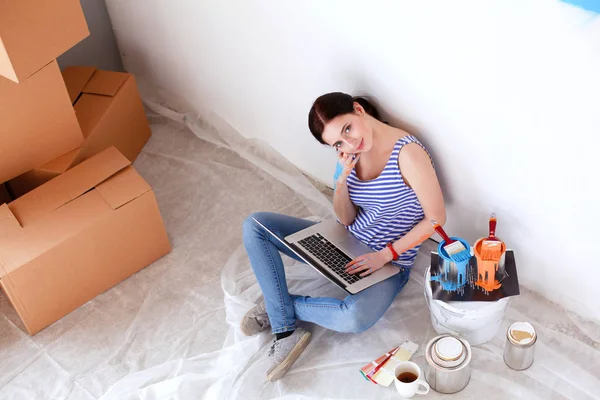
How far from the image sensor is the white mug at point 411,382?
1751mm

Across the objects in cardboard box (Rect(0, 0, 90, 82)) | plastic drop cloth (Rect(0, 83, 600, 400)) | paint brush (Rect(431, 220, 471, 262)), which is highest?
cardboard box (Rect(0, 0, 90, 82))

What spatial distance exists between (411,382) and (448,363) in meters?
0.11

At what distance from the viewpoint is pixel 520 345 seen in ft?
5.71

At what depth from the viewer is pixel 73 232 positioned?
200 centimetres

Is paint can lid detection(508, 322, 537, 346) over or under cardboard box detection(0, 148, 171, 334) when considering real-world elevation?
under

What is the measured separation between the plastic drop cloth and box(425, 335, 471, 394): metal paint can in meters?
0.03

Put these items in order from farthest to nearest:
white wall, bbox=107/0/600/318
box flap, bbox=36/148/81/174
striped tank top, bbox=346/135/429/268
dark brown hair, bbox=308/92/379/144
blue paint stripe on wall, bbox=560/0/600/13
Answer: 1. box flap, bbox=36/148/81/174
2. striped tank top, bbox=346/135/429/268
3. dark brown hair, bbox=308/92/379/144
4. white wall, bbox=107/0/600/318
5. blue paint stripe on wall, bbox=560/0/600/13

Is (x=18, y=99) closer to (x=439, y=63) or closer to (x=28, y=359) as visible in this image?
(x=28, y=359)

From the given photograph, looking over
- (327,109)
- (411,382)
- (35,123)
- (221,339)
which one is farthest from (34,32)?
(411,382)

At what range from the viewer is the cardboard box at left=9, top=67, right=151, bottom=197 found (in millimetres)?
2281

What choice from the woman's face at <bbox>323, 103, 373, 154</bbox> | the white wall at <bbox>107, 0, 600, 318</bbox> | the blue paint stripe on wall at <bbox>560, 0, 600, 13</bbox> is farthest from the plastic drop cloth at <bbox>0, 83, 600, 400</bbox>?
the blue paint stripe on wall at <bbox>560, 0, 600, 13</bbox>

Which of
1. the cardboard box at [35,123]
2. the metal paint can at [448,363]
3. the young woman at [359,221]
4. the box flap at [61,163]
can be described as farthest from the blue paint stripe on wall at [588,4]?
the box flap at [61,163]

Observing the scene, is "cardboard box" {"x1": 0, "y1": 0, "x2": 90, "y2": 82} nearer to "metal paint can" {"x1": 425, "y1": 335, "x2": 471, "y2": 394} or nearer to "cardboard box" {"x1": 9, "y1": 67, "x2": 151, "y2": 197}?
"cardboard box" {"x1": 9, "y1": 67, "x2": 151, "y2": 197}

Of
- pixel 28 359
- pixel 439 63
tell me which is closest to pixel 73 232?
pixel 28 359
